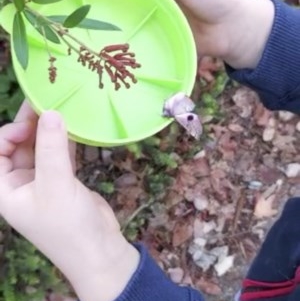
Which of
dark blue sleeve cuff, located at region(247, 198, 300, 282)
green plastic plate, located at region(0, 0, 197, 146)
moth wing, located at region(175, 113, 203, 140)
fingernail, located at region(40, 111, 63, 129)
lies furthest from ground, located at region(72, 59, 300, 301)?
fingernail, located at region(40, 111, 63, 129)

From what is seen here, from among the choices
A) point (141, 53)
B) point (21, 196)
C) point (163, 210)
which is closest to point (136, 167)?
point (163, 210)

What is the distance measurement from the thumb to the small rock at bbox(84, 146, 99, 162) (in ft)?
2.72

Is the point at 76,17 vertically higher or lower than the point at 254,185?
higher

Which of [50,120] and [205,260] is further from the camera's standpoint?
[205,260]

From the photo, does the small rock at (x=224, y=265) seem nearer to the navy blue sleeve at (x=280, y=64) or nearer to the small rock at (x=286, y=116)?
the small rock at (x=286, y=116)

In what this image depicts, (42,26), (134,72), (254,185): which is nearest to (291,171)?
(254,185)

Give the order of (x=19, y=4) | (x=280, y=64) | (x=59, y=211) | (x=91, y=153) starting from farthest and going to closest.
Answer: (x=91, y=153) → (x=280, y=64) → (x=59, y=211) → (x=19, y=4)

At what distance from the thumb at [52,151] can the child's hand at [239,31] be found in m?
0.47

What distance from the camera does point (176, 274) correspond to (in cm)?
205

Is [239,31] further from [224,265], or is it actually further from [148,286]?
[224,265]

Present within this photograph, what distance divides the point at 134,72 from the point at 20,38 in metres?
0.27

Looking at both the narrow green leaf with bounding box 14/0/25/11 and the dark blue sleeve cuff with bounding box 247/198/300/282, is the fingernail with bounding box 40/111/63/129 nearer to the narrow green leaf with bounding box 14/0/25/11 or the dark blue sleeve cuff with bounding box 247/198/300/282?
the narrow green leaf with bounding box 14/0/25/11

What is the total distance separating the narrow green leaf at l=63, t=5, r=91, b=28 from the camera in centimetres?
108

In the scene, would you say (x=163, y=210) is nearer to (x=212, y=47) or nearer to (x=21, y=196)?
(x=212, y=47)
